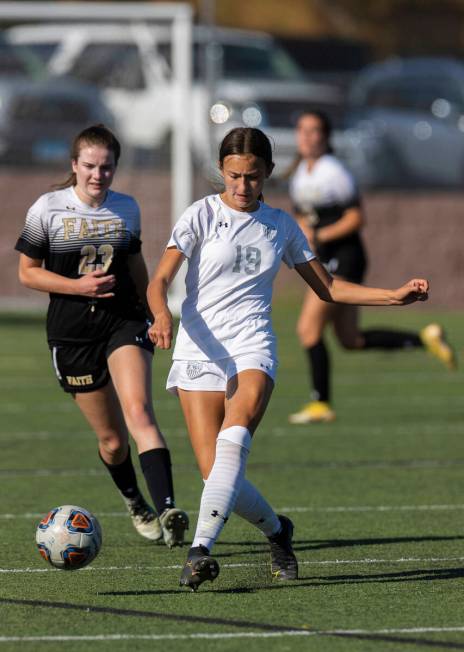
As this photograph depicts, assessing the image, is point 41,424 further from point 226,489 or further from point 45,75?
point 45,75

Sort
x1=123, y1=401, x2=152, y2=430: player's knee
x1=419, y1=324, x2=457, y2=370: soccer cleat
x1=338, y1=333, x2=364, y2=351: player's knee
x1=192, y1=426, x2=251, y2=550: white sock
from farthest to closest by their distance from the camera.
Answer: x1=419, y1=324, x2=457, y2=370: soccer cleat
x1=338, y1=333, x2=364, y2=351: player's knee
x1=123, y1=401, x2=152, y2=430: player's knee
x1=192, y1=426, x2=251, y2=550: white sock

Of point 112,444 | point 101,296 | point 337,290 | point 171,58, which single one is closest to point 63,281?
point 101,296

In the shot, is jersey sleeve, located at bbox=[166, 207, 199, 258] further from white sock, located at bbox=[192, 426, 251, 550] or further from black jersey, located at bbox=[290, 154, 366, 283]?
black jersey, located at bbox=[290, 154, 366, 283]

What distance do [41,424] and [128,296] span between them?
5350mm

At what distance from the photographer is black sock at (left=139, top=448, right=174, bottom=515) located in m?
7.31

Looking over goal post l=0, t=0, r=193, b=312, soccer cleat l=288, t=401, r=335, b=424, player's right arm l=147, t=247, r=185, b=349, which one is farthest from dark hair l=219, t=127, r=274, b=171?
goal post l=0, t=0, r=193, b=312

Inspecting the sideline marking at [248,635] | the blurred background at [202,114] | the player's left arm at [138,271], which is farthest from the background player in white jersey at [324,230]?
the blurred background at [202,114]

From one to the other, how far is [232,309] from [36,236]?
139 centimetres

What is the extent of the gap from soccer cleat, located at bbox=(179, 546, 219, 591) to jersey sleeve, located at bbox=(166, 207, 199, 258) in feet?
4.11

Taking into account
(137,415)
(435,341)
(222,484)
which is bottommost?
(435,341)

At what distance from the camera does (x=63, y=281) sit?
292 inches

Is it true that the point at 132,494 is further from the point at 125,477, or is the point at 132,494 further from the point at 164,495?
the point at 164,495

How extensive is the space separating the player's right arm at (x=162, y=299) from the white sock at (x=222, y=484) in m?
0.48

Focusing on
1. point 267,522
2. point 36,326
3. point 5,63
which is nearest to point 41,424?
point 267,522
